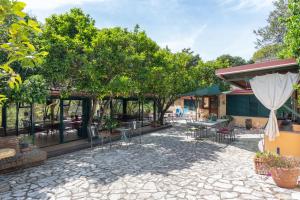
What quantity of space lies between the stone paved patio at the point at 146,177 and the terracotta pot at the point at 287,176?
0.61ft

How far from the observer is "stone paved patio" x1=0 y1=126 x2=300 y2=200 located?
6207 mm

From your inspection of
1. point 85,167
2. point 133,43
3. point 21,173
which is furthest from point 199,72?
point 21,173

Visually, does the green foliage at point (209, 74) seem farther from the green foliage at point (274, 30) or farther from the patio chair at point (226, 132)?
the green foliage at point (274, 30)

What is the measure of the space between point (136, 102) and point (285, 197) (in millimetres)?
16552

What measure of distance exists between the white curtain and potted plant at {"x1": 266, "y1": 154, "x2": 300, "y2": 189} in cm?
208

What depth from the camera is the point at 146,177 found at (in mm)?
7559

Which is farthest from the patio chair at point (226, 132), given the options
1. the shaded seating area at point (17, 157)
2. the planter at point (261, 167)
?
the shaded seating area at point (17, 157)

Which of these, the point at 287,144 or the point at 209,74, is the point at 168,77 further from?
the point at 287,144

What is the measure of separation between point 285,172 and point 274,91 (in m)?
3.59

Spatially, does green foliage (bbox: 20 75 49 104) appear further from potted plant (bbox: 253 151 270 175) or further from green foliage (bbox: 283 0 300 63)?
green foliage (bbox: 283 0 300 63)

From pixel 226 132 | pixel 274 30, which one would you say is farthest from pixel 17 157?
pixel 274 30

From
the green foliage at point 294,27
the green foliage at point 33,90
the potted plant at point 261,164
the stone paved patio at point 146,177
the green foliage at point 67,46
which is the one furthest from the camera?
the green foliage at point 67,46

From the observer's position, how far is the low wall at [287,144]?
828 cm

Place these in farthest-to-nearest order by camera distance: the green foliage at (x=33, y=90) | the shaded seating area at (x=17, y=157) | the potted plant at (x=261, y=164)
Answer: the green foliage at (x=33, y=90) → the shaded seating area at (x=17, y=157) → the potted plant at (x=261, y=164)
